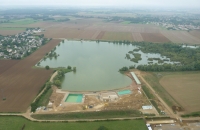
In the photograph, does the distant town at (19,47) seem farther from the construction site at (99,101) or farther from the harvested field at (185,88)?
the harvested field at (185,88)

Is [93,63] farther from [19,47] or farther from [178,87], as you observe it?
[19,47]

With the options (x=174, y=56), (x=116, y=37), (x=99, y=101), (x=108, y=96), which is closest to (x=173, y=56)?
(x=174, y=56)

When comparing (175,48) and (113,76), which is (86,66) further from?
(175,48)

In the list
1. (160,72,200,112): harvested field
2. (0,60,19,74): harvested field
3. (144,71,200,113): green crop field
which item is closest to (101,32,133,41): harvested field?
(144,71,200,113): green crop field

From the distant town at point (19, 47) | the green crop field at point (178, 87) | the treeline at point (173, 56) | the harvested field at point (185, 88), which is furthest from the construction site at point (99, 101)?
the distant town at point (19, 47)

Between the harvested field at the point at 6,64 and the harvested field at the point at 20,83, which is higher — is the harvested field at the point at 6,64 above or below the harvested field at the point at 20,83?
above

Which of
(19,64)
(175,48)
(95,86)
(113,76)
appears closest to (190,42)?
(175,48)

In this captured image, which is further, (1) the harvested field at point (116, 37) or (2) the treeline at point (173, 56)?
(1) the harvested field at point (116, 37)
